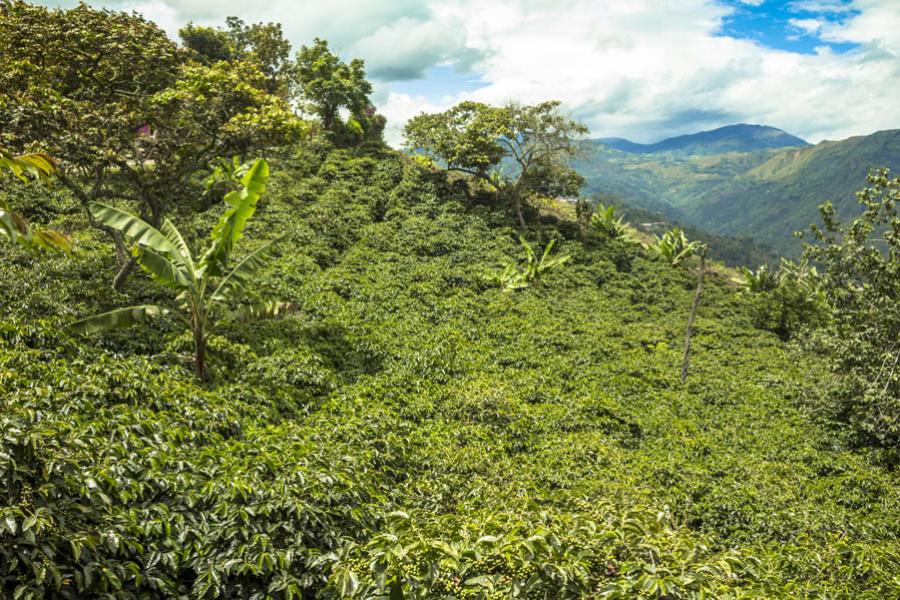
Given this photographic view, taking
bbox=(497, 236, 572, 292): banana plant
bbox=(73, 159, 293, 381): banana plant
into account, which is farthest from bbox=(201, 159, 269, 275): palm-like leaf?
bbox=(497, 236, 572, 292): banana plant

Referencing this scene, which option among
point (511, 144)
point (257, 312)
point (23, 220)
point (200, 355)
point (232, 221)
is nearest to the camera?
point (23, 220)

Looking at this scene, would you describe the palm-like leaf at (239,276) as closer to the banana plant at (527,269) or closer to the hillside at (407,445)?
the hillside at (407,445)

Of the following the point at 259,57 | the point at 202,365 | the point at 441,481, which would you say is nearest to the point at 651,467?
Result: the point at 441,481

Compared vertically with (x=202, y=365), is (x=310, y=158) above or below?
above

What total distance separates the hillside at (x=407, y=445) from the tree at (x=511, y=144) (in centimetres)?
638

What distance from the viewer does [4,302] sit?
9.18 meters

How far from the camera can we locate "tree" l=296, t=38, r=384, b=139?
31.1 metres

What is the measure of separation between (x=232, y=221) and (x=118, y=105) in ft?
17.4

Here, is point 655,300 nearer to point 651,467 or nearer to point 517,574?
point 651,467

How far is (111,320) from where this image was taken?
342 inches

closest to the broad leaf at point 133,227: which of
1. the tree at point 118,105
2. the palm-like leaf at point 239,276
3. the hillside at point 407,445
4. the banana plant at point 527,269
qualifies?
the palm-like leaf at point 239,276

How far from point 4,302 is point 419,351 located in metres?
9.10

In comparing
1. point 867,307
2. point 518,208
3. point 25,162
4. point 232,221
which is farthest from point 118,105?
point 867,307

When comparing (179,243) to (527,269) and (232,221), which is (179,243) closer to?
(232,221)
